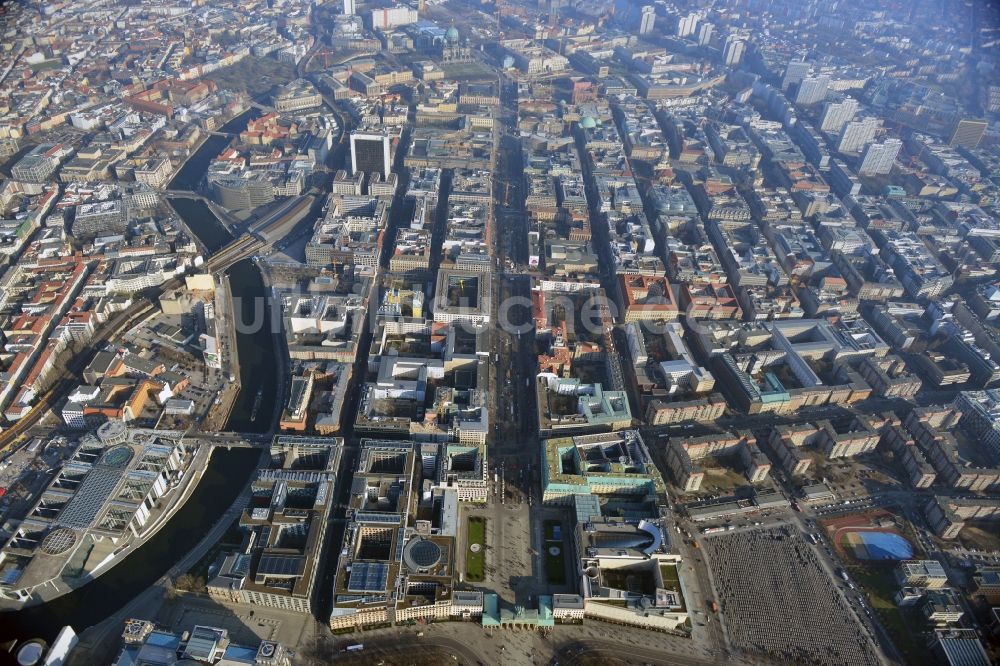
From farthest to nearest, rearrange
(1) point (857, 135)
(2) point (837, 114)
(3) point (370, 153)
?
(2) point (837, 114) < (1) point (857, 135) < (3) point (370, 153)

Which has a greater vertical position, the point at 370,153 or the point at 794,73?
the point at 794,73

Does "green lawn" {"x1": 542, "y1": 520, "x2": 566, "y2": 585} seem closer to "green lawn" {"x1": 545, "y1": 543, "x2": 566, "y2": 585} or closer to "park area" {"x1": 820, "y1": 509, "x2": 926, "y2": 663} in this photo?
"green lawn" {"x1": 545, "y1": 543, "x2": 566, "y2": 585}

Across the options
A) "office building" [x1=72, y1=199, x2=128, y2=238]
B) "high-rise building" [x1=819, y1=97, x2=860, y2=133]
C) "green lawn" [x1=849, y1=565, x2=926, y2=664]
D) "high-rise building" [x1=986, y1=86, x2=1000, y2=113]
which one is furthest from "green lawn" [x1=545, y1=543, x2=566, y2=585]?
"high-rise building" [x1=986, y1=86, x2=1000, y2=113]

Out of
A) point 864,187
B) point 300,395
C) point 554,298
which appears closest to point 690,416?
point 554,298

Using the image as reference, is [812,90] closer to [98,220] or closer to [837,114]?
[837,114]

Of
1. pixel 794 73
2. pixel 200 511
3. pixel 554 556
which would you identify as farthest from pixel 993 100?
pixel 200 511
